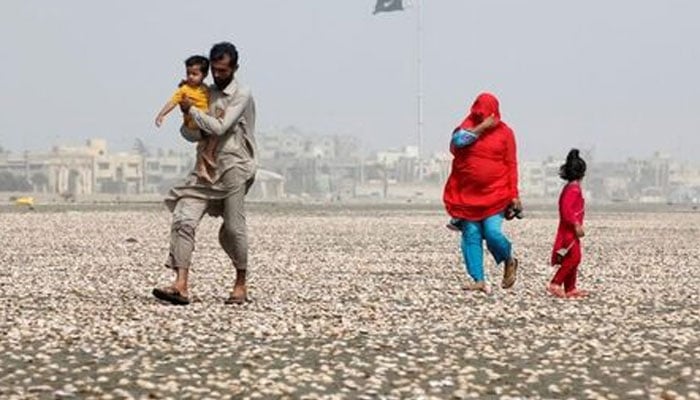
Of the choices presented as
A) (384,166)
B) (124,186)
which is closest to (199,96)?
(124,186)

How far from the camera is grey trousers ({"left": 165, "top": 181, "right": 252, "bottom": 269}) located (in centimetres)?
930

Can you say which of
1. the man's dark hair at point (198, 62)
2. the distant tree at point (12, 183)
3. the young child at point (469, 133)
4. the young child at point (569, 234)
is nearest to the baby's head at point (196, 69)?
the man's dark hair at point (198, 62)

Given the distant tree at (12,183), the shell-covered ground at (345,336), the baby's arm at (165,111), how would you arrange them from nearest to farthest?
the shell-covered ground at (345,336) → the baby's arm at (165,111) → the distant tree at (12,183)

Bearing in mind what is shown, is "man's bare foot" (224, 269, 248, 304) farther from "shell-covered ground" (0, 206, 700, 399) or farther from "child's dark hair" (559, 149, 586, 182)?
"child's dark hair" (559, 149, 586, 182)

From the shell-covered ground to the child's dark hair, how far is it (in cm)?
104

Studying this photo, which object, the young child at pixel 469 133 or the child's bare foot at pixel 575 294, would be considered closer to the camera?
the child's bare foot at pixel 575 294

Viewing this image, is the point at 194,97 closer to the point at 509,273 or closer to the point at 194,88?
the point at 194,88

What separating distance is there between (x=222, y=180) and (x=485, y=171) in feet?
8.41

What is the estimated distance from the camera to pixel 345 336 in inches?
301

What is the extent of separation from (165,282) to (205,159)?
3280 mm

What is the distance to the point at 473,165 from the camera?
36.0ft

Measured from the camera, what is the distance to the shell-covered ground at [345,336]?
5.95 metres

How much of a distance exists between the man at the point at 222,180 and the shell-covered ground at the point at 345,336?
37 cm

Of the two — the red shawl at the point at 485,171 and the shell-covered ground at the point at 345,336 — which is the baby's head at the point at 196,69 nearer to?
the shell-covered ground at the point at 345,336
